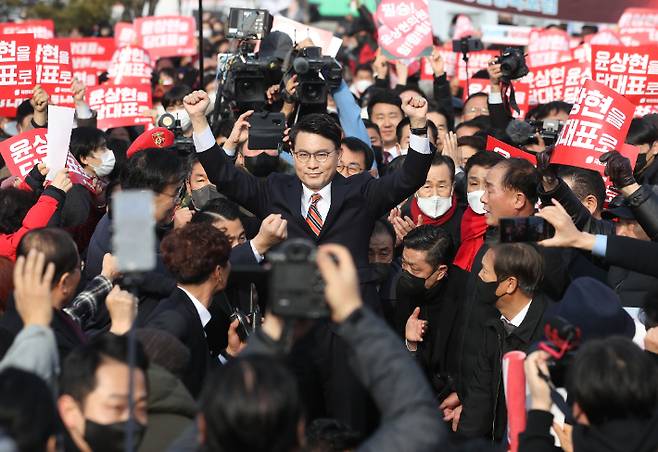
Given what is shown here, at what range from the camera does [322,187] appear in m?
6.16

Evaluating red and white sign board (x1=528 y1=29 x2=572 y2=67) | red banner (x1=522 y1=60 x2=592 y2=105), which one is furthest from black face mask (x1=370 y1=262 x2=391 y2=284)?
red and white sign board (x1=528 y1=29 x2=572 y2=67)

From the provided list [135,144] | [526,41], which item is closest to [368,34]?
[526,41]

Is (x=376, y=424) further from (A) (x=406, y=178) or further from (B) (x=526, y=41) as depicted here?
(B) (x=526, y=41)

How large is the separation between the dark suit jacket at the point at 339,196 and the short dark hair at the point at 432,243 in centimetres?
86

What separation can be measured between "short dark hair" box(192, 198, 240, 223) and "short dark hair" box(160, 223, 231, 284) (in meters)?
1.12

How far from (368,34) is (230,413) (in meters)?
16.1

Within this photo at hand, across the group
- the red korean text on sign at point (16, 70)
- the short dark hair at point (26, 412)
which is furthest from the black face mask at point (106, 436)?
the red korean text on sign at point (16, 70)

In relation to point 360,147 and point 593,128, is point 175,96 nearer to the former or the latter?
point 360,147

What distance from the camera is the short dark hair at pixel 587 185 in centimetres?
713

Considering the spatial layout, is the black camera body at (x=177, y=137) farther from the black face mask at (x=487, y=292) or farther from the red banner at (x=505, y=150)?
the black face mask at (x=487, y=292)

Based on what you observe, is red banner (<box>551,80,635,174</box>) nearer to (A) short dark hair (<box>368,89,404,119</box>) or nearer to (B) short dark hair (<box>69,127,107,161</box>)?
(A) short dark hair (<box>368,89,404,119</box>)

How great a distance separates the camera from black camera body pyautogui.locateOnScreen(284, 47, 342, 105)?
722 cm

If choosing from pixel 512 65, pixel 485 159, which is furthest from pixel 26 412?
pixel 512 65

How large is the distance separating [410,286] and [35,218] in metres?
2.13
